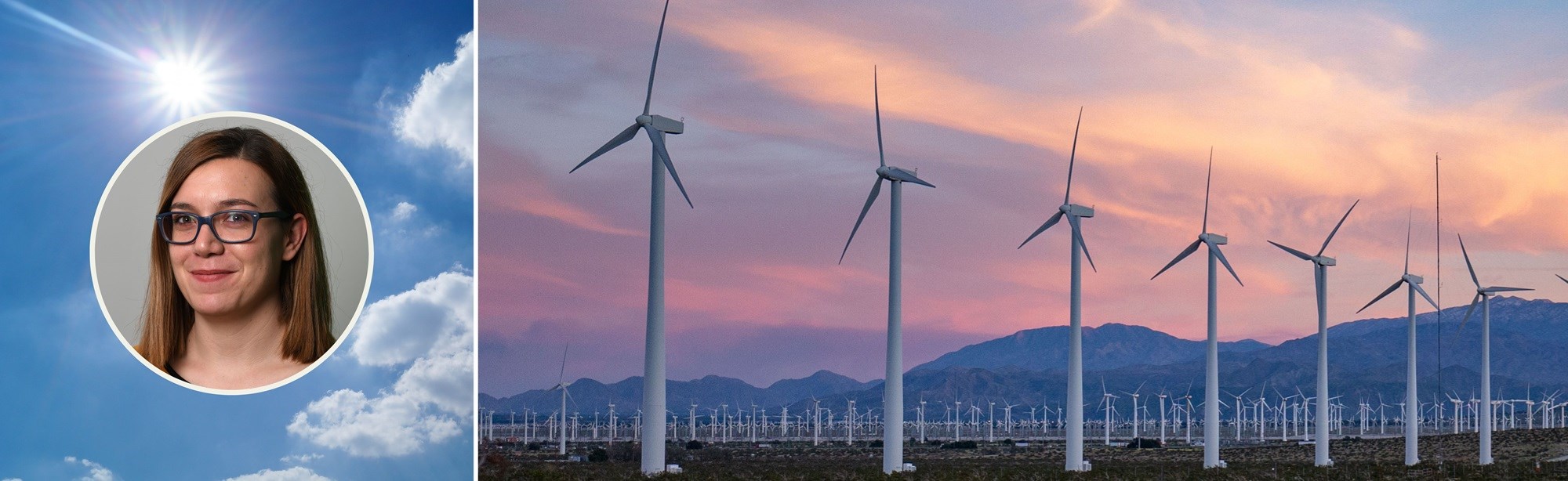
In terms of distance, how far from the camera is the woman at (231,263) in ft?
28.1

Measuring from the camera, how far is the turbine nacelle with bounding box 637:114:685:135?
88.2ft

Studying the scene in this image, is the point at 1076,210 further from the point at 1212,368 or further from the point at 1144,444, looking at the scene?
the point at 1144,444

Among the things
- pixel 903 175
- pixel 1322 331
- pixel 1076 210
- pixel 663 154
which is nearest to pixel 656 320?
pixel 663 154

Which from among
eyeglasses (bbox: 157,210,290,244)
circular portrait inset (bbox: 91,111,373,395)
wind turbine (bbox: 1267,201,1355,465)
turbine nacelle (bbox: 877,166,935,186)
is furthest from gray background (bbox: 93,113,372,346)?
wind turbine (bbox: 1267,201,1355,465)

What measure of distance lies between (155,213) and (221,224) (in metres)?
0.56

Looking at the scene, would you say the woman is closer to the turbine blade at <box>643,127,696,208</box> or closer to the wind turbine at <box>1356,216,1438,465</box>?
the turbine blade at <box>643,127,696,208</box>

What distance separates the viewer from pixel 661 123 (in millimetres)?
26984

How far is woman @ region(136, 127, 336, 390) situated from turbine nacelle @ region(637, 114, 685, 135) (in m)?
17.7

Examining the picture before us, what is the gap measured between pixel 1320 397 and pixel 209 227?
4598 centimetres

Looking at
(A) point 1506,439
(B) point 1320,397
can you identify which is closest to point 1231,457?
(A) point 1506,439

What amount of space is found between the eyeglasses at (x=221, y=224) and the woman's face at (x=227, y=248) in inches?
1.2

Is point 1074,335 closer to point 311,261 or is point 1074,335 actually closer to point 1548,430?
point 311,261

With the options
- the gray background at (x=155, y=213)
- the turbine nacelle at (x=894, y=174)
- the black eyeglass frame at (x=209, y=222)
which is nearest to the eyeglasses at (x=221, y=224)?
the black eyeglass frame at (x=209, y=222)

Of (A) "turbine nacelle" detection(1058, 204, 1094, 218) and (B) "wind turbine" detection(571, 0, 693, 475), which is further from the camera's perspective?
(A) "turbine nacelle" detection(1058, 204, 1094, 218)
